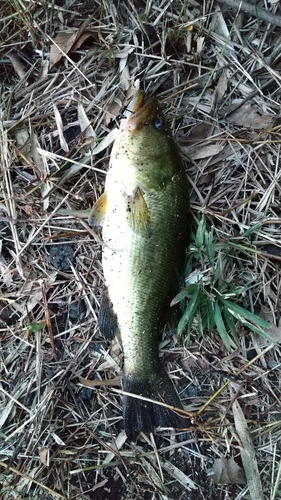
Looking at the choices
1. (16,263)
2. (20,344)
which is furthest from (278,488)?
(16,263)

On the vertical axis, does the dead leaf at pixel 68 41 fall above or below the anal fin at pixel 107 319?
above

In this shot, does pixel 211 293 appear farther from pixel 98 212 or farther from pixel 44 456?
pixel 44 456

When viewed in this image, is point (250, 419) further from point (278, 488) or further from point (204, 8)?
point (204, 8)

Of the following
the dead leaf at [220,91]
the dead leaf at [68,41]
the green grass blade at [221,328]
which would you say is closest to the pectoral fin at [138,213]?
the green grass blade at [221,328]

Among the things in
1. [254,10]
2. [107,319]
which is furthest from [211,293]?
[254,10]

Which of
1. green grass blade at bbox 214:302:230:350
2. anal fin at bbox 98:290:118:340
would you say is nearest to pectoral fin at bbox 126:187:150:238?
anal fin at bbox 98:290:118:340

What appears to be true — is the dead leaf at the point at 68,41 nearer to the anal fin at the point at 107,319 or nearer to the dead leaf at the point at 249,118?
the dead leaf at the point at 249,118
